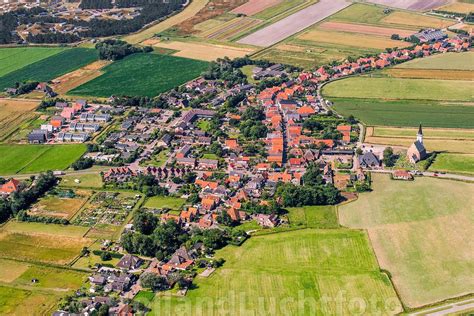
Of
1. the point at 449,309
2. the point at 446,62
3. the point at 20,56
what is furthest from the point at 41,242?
the point at 446,62

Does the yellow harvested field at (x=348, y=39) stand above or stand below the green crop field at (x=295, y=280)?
above

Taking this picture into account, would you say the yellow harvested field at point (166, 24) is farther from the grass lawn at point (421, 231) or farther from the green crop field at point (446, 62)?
the grass lawn at point (421, 231)

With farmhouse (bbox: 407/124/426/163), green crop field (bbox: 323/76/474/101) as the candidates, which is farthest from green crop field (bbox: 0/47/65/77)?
farmhouse (bbox: 407/124/426/163)

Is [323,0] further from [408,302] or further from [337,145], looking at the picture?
[408,302]

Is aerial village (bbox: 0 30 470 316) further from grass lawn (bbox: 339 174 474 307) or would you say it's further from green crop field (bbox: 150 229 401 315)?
grass lawn (bbox: 339 174 474 307)

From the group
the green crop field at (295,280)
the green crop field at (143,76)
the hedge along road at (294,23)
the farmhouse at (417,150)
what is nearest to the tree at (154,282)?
the green crop field at (295,280)

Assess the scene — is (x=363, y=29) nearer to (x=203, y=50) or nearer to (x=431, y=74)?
(x=431, y=74)
